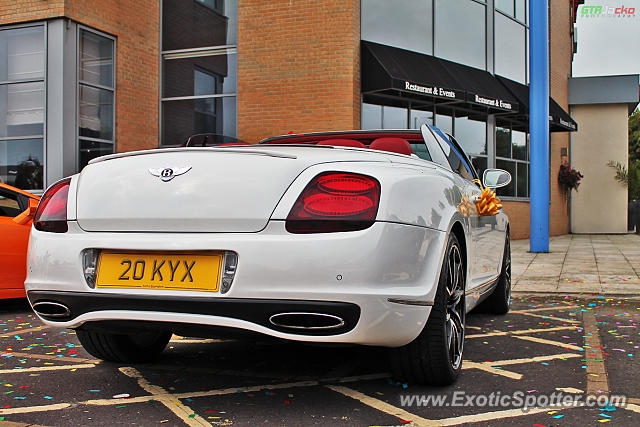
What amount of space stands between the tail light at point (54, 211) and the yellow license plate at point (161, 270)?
36cm

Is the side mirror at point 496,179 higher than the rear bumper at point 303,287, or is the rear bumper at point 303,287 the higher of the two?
the side mirror at point 496,179

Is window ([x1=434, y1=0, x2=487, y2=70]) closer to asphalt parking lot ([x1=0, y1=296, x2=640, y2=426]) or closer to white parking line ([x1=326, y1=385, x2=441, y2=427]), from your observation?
asphalt parking lot ([x1=0, y1=296, x2=640, y2=426])

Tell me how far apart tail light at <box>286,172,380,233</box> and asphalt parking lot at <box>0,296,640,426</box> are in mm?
513

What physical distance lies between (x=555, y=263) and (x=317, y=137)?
23.0ft

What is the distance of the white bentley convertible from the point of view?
2.59 metres

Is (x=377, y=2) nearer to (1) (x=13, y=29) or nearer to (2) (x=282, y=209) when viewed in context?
(1) (x=13, y=29)

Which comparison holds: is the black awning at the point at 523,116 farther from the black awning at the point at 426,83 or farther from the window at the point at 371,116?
the window at the point at 371,116

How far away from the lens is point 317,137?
467cm

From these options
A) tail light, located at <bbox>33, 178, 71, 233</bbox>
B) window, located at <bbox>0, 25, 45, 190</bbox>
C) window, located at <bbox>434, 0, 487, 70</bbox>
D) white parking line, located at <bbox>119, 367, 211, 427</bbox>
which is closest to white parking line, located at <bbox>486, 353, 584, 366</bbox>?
white parking line, located at <bbox>119, 367, 211, 427</bbox>

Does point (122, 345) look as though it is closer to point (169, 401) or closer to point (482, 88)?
point (169, 401)

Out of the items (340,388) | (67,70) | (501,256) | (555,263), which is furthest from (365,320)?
(67,70)

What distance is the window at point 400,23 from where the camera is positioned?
12.6m

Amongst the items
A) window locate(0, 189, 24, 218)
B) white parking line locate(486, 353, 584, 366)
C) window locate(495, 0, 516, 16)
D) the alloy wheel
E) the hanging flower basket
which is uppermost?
window locate(495, 0, 516, 16)

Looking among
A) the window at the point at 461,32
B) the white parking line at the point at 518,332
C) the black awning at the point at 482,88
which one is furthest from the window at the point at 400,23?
the white parking line at the point at 518,332
